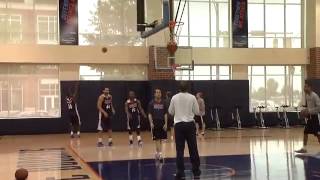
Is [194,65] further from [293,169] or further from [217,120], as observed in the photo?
[293,169]

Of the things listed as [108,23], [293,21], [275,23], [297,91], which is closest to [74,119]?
[108,23]

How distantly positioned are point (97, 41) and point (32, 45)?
129 inches

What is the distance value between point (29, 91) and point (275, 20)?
1414cm

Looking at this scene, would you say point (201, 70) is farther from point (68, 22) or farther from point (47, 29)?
point (47, 29)

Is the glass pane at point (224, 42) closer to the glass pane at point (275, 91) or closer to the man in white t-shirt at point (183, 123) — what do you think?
the glass pane at point (275, 91)

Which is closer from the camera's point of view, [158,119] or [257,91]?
[158,119]

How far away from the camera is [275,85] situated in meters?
27.5

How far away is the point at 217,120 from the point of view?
25203mm

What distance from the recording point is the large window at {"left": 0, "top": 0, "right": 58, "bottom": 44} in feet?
77.1

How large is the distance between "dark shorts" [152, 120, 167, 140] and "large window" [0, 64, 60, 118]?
496 inches

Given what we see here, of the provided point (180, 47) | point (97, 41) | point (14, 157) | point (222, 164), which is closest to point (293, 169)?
point (222, 164)

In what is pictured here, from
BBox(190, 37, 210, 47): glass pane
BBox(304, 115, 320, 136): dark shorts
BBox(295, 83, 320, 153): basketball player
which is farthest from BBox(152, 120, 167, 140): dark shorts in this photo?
BBox(190, 37, 210, 47): glass pane

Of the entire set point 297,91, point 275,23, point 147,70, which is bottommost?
point 297,91

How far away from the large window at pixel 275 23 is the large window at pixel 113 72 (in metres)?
6.48
